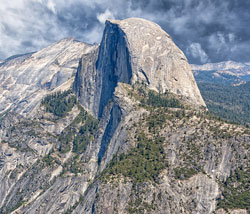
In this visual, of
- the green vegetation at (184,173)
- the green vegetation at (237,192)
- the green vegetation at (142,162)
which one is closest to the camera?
the green vegetation at (237,192)

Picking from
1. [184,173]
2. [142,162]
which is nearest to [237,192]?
A: [184,173]

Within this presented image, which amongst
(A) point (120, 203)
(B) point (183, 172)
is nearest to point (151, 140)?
(B) point (183, 172)

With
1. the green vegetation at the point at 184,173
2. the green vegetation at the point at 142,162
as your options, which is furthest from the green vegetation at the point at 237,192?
the green vegetation at the point at 142,162

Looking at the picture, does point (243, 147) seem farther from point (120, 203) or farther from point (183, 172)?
point (120, 203)

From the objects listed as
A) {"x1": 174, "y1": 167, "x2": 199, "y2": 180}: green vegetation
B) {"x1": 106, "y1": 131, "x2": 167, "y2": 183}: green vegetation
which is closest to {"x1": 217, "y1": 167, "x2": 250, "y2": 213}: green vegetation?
{"x1": 174, "y1": 167, "x2": 199, "y2": 180}: green vegetation

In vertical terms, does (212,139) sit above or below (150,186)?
above

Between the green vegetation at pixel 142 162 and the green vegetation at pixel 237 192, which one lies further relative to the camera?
the green vegetation at pixel 142 162

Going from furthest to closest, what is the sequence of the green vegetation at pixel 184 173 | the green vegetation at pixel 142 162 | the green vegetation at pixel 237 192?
1. the green vegetation at pixel 142 162
2. the green vegetation at pixel 184 173
3. the green vegetation at pixel 237 192

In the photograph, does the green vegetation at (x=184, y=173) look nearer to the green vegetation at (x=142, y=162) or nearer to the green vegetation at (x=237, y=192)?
the green vegetation at (x=142, y=162)
